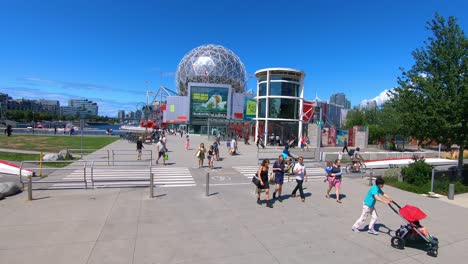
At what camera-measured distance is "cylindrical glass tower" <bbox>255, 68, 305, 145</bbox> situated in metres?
37.8

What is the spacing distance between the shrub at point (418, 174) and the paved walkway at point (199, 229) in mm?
2448

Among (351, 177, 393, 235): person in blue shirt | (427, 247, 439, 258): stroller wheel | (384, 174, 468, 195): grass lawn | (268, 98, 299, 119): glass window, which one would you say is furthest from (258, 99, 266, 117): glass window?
(427, 247, 439, 258): stroller wheel

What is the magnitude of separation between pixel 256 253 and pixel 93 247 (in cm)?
332

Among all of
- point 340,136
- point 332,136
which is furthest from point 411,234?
point 340,136

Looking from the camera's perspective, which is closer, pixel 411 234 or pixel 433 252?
pixel 433 252

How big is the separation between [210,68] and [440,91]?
7287 cm

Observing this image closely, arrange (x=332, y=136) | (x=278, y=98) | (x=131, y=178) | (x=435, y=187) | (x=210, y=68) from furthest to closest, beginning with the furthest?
(x=210, y=68), (x=278, y=98), (x=332, y=136), (x=131, y=178), (x=435, y=187)

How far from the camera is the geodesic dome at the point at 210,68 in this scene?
82.2 metres

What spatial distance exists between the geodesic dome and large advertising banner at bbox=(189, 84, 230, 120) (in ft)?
27.5

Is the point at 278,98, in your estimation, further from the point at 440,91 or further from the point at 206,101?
the point at 206,101

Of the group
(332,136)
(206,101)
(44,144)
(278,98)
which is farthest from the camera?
(206,101)

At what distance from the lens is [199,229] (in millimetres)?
6812

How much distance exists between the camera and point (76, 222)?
7074mm

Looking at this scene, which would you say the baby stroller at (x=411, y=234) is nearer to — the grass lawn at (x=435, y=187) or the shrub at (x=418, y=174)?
the grass lawn at (x=435, y=187)
